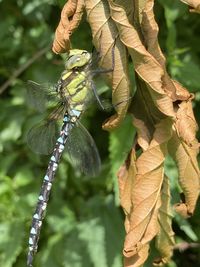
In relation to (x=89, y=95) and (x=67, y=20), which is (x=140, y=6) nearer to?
(x=67, y=20)

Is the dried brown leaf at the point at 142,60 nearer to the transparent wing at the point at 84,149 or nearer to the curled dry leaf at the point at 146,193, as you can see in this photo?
the curled dry leaf at the point at 146,193

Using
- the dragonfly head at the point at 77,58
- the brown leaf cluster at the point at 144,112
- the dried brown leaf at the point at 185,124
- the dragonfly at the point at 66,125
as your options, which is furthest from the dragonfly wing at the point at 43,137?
the dried brown leaf at the point at 185,124

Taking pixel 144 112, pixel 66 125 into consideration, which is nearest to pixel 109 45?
pixel 144 112

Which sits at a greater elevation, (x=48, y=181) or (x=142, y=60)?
(x=142, y=60)

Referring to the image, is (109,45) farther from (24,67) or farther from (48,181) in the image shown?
(24,67)

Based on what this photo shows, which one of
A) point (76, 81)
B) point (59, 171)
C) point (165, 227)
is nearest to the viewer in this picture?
point (165, 227)

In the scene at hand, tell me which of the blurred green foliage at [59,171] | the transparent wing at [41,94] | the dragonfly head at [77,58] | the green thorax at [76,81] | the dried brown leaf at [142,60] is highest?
the dried brown leaf at [142,60]
